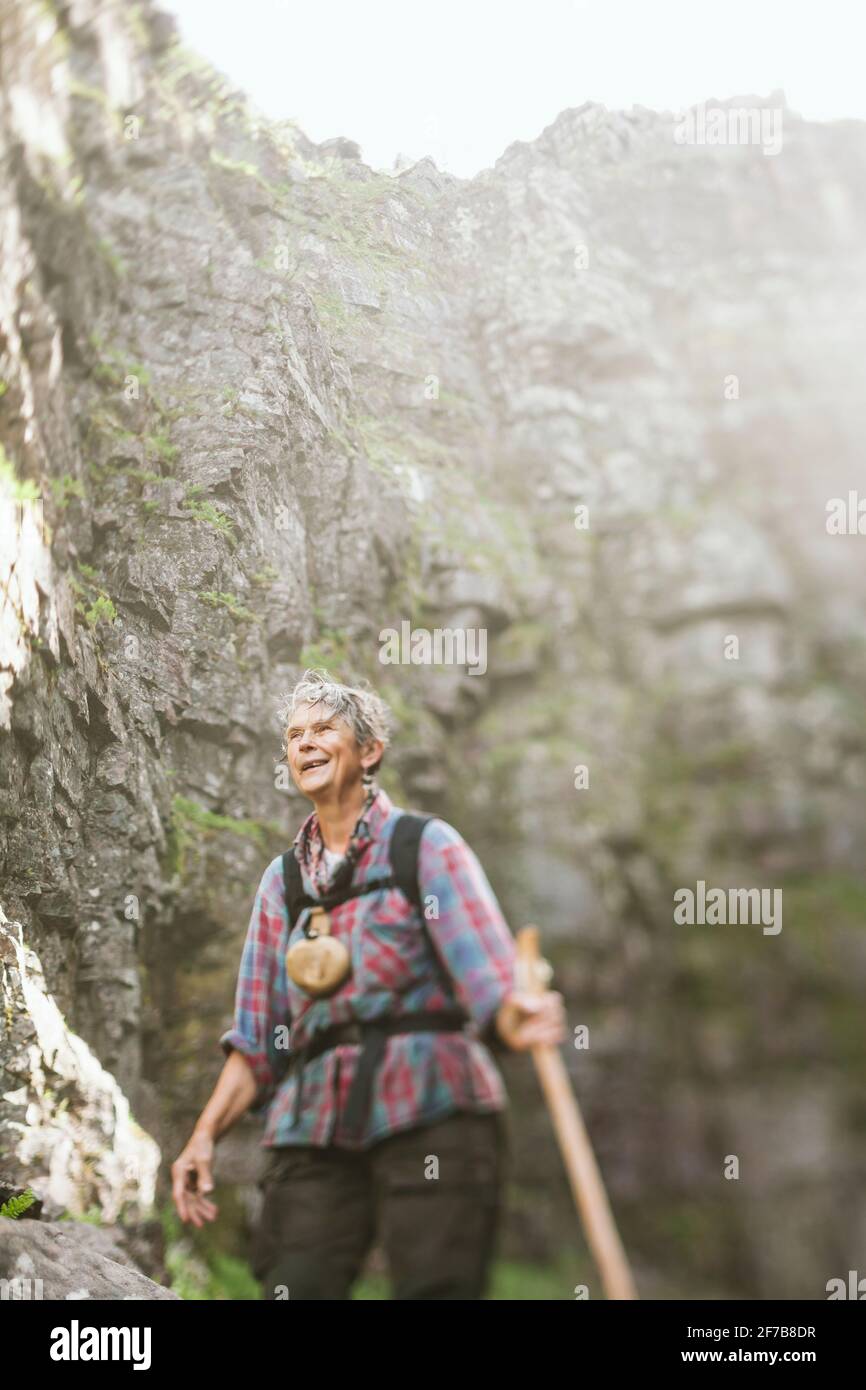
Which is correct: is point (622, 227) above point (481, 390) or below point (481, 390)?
above

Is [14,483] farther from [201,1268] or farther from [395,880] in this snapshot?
[201,1268]

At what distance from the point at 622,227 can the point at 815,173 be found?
0.96 meters

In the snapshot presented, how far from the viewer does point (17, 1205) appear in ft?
12.2

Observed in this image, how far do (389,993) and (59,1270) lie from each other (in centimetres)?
180

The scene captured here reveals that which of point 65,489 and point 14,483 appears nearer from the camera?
point 14,483

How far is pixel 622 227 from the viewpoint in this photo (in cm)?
481

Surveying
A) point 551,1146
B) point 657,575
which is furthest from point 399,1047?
point 657,575

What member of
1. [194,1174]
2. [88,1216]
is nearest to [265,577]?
[194,1174]

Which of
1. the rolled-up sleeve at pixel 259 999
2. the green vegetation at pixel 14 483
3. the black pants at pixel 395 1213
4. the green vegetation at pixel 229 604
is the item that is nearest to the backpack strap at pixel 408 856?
the rolled-up sleeve at pixel 259 999

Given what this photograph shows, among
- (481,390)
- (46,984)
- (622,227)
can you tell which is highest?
(622,227)

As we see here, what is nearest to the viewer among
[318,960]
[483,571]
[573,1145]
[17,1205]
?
[573,1145]

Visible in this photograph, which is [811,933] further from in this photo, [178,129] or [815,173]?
[178,129]

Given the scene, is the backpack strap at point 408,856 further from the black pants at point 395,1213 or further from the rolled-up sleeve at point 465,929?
the black pants at point 395,1213

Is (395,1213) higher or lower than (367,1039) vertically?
lower
